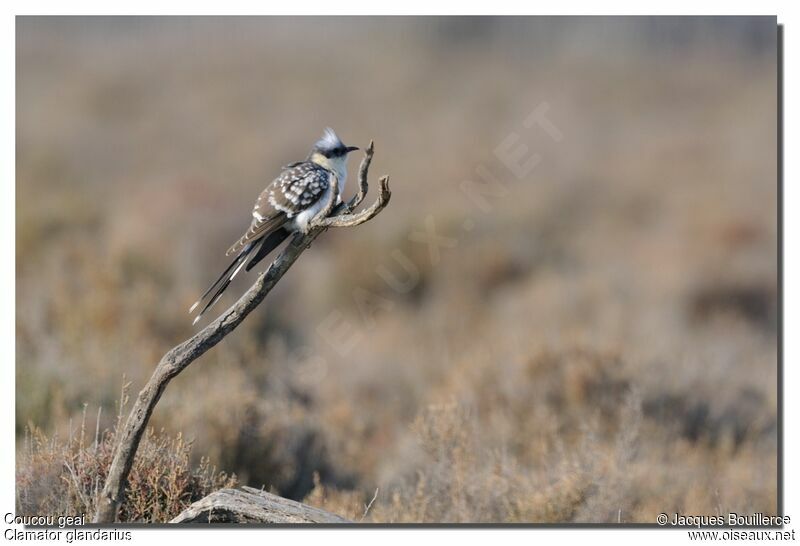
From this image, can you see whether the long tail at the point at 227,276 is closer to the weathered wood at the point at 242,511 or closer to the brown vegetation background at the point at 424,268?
the weathered wood at the point at 242,511

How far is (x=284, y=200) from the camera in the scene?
4.41m

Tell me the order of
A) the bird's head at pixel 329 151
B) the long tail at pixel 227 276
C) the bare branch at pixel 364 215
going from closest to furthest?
the bare branch at pixel 364 215, the long tail at pixel 227 276, the bird's head at pixel 329 151

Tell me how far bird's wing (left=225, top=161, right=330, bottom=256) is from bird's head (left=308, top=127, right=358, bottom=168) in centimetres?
25


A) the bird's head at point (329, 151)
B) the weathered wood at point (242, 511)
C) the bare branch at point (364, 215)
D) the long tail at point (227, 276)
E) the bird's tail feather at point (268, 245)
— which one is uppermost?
the bird's head at point (329, 151)

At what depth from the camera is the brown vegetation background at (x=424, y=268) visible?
7.02m

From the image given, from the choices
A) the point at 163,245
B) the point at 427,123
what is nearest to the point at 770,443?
the point at 163,245

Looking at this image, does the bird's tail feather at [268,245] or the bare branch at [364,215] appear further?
the bird's tail feather at [268,245]

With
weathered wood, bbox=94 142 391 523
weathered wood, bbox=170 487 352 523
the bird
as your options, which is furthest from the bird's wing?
weathered wood, bbox=170 487 352 523

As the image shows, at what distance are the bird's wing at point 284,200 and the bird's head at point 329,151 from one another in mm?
247

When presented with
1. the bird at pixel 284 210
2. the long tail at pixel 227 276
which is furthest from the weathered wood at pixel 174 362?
the bird at pixel 284 210

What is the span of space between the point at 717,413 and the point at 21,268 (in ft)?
26.6

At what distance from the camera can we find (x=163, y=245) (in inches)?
513

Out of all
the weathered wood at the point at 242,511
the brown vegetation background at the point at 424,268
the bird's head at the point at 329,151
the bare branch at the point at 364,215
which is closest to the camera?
the bare branch at the point at 364,215

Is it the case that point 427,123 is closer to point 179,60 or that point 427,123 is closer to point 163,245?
point 179,60
